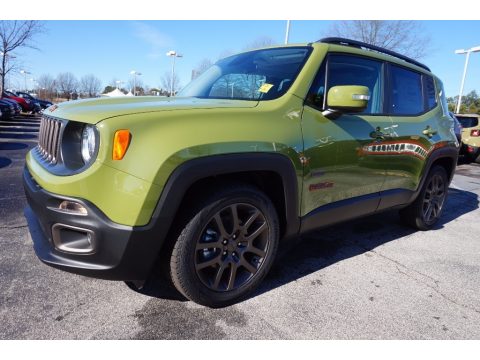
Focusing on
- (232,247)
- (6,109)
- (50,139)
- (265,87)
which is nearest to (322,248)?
(232,247)

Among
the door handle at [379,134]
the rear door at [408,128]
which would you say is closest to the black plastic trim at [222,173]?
the door handle at [379,134]

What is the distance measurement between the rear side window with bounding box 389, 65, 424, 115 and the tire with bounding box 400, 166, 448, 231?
0.90 m

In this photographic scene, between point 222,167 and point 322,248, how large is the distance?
184 centimetres

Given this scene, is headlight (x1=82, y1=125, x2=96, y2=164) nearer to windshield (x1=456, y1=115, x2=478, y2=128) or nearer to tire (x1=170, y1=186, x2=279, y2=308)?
tire (x1=170, y1=186, x2=279, y2=308)

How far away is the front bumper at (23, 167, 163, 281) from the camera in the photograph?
5.91ft

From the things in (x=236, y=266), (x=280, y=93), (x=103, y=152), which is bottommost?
(x=236, y=266)

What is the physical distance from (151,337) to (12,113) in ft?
54.9

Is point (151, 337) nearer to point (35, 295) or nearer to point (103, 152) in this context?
point (35, 295)

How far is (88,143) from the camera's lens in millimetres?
1895

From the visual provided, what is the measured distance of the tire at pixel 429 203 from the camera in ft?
13.3

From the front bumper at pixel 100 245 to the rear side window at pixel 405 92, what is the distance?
262cm

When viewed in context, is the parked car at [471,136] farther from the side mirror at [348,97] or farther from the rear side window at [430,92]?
the side mirror at [348,97]
